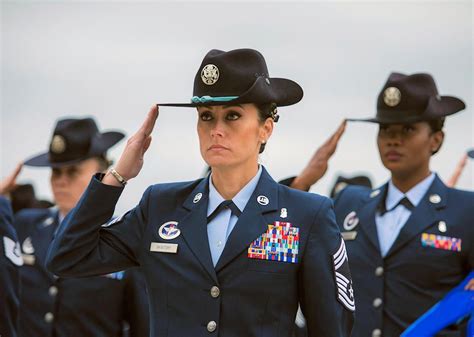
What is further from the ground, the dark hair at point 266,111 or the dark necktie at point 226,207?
the dark hair at point 266,111

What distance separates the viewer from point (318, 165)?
641 cm

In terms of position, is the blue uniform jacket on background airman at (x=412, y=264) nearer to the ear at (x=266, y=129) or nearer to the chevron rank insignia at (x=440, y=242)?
the chevron rank insignia at (x=440, y=242)

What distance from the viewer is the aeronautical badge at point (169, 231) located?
443cm

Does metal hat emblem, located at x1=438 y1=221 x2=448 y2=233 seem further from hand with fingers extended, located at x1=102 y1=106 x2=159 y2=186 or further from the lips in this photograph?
hand with fingers extended, located at x1=102 y1=106 x2=159 y2=186

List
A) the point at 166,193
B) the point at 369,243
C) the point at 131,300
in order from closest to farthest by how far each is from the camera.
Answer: the point at 166,193 → the point at 369,243 → the point at 131,300

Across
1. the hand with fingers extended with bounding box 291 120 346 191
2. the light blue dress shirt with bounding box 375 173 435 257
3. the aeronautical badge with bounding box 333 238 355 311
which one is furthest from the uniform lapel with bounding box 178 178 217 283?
the light blue dress shirt with bounding box 375 173 435 257

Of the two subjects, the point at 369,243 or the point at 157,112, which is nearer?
the point at 157,112

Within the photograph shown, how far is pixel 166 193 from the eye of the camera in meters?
4.63

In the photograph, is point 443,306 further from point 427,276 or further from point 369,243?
point 369,243

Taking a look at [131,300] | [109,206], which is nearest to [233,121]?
[109,206]

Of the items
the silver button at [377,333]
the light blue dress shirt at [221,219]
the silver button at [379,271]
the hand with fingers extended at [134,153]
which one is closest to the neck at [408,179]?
the silver button at [379,271]

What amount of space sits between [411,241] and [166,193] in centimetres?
219

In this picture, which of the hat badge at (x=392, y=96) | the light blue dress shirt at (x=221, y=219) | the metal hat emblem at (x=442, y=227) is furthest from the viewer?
the hat badge at (x=392, y=96)

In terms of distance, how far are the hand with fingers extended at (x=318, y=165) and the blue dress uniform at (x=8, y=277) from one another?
1.73 m
